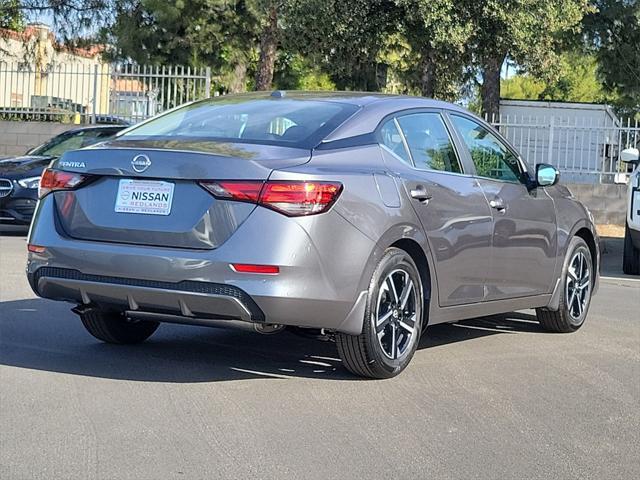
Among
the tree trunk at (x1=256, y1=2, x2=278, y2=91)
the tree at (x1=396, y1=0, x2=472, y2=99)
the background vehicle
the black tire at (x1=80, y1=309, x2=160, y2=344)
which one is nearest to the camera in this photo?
the black tire at (x1=80, y1=309, x2=160, y2=344)

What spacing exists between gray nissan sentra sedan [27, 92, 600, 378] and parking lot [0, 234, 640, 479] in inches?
14.2

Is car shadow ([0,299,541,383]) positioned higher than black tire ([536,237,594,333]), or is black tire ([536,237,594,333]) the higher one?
black tire ([536,237,594,333])

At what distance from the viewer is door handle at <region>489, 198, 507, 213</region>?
6.95m

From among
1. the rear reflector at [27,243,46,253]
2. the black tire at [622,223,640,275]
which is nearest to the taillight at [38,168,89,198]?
the rear reflector at [27,243,46,253]

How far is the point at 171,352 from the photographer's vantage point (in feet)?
22.1

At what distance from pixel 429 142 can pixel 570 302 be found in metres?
2.11

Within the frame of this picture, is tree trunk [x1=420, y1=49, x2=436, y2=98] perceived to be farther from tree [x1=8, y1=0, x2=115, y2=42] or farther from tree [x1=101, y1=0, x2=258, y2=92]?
tree [x1=8, y1=0, x2=115, y2=42]

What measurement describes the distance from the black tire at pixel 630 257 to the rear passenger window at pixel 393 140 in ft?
23.6

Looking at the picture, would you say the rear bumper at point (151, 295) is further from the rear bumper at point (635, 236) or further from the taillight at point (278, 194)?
the rear bumper at point (635, 236)

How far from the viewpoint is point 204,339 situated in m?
7.25

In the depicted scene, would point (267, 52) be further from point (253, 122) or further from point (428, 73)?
point (253, 122)

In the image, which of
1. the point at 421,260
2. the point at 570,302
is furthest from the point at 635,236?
the point at 421,260

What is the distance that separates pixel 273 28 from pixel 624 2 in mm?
7632

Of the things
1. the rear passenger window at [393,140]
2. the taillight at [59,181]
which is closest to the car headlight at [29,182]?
the taillight at [59,181]
